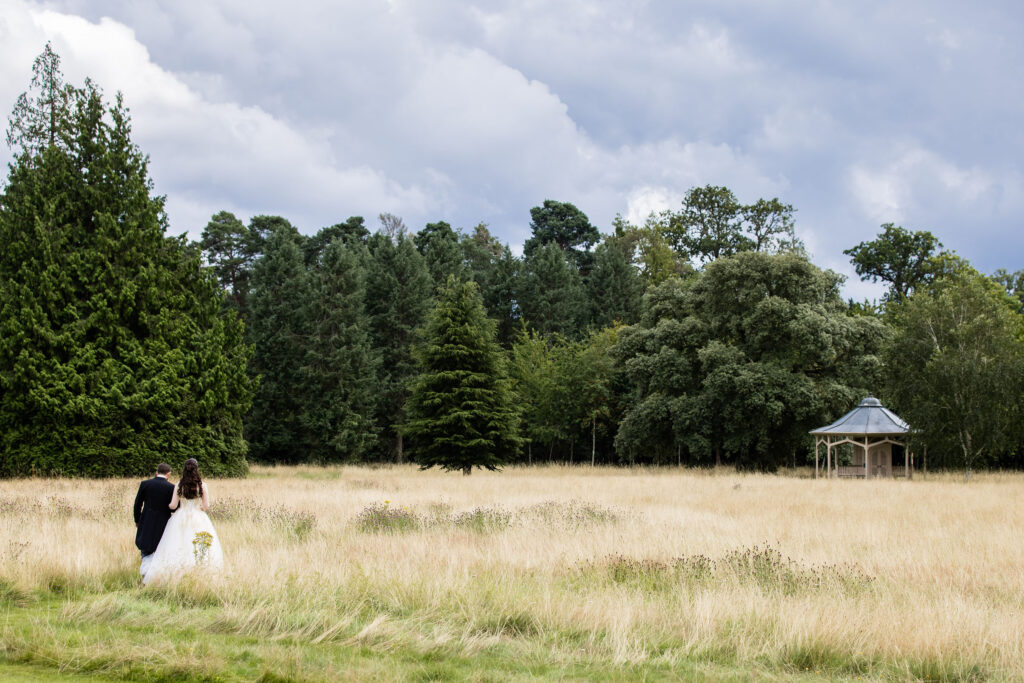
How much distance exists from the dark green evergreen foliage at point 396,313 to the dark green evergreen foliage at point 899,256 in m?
32.7

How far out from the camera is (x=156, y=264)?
1176 inches

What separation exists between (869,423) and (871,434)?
0.64 m

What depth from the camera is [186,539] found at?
31.7 feet

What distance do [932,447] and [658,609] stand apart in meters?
30.0

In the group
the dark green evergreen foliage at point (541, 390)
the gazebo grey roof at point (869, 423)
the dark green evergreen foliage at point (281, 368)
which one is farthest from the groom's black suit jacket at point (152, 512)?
the dark green evergreen foliage at point (541, 390)

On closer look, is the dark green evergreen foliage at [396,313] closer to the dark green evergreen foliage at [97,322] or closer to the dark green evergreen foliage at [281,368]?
the dark green evergreen foliage at [281,368]

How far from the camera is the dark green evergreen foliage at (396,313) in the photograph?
167ft

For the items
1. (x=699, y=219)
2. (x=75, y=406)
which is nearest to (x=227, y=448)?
(x=75, y=406)

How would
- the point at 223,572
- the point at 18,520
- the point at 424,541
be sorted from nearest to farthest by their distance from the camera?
the point at 223,572 → the point at 424,541 → the point at 18,520

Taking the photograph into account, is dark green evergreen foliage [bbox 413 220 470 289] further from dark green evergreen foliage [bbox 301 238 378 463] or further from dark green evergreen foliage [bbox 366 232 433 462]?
dark green evergreen foliage [bbox 301 238 378 463]

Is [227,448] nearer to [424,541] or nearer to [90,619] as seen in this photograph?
[424,541]

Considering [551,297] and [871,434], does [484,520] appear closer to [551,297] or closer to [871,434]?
[871,434]

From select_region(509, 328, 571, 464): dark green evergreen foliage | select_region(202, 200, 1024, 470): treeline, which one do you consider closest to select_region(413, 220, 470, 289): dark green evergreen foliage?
select_region(202, 200, 1024, 470): treeline

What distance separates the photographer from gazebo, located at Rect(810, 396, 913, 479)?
33688mm
